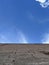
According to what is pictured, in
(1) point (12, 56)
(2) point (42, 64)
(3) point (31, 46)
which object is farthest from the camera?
(3) point (31, 46)

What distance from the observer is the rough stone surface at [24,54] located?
8.72ft

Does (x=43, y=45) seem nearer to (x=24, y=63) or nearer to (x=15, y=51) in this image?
(x=15, y=51)

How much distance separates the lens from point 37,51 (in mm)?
3023

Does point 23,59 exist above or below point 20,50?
below

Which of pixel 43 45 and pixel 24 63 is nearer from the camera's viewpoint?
pixel 24 63

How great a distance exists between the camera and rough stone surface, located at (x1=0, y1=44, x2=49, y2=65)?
2658 millimetres

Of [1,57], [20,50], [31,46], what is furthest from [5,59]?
[31,46]

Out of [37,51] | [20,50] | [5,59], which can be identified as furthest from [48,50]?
[5,59]

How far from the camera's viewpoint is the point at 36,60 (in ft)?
8.89

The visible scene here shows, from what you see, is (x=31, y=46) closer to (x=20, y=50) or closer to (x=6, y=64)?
(x=20, y=50)

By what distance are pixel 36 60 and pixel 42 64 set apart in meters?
0.14

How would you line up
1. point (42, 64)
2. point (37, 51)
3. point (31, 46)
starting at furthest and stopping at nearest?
point (31, 46), point (37, 51), point (42, 64)

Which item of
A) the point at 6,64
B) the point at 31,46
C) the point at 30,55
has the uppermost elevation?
the point at 31,46

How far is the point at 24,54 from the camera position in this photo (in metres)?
2.87
